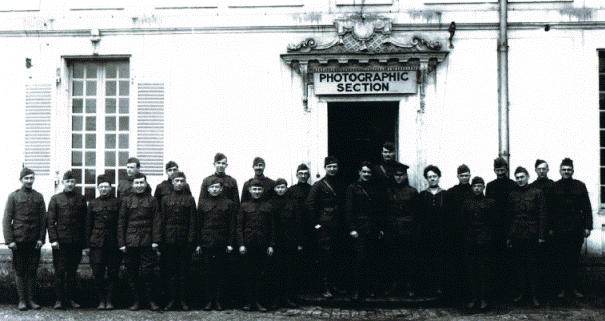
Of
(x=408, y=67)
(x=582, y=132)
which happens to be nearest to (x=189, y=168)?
(x=408, y=67)

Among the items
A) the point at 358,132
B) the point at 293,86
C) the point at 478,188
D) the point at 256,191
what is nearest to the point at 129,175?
the point at 256,191

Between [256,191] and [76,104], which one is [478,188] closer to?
[256,191]

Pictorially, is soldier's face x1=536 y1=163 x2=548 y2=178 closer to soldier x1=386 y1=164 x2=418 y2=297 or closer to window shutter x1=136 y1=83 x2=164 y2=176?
soldier x1=386 y1=164 x2=418 y2=297

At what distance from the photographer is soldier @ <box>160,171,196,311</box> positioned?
26.2 feet

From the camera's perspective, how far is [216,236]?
796 centimetres

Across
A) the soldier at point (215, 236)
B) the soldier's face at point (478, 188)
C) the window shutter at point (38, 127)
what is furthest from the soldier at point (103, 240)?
the soldier's face at point (478, 188)

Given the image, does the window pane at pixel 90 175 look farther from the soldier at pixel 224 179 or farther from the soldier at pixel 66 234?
the soldier at pixel 224 179

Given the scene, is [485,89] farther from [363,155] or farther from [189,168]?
[189,168]

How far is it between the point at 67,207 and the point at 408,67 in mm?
5284

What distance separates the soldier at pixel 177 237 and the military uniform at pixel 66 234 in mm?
1148

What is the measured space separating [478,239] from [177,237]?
12.7 ft

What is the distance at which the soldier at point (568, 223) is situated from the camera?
823cm

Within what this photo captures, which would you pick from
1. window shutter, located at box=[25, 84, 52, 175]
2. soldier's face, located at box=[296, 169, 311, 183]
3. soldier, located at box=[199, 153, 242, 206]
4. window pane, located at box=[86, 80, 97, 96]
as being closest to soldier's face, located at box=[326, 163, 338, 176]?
soldier's face, located at box=[296, 169, 311, 183]

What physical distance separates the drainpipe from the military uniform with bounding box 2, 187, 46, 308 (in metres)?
6.65
